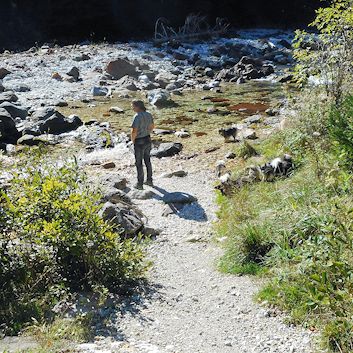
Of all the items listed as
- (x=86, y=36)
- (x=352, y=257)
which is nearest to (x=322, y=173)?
(x=352, y=257)

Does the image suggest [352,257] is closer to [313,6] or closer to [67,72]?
[67,72]

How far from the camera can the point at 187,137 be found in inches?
641

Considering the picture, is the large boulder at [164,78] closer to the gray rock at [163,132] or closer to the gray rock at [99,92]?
the gray rock at [99,92]

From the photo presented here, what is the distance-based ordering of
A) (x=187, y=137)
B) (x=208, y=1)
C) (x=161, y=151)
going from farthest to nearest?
(x=208, y=1) → (x=187, y=137) → (x=161, y=151)

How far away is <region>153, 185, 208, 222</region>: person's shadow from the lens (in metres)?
9.43

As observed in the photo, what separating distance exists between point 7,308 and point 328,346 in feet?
10.3

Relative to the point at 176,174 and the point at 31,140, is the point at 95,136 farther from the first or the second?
the point at 176,174

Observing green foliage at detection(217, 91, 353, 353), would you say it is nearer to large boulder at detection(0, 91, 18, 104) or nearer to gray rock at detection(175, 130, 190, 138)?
gray rock at detection(175, 130, 190, 138)

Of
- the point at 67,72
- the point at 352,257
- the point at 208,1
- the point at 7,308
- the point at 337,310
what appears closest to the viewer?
the point at 337,310

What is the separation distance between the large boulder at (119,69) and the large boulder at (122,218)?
18643 mm

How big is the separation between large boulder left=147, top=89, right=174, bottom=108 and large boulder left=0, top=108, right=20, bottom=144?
5.83 meters

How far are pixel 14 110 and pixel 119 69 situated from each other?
8.52 metres

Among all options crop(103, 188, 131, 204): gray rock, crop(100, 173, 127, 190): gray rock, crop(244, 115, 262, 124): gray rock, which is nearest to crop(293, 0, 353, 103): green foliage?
crop(100, 173, 127, 190): gray rock

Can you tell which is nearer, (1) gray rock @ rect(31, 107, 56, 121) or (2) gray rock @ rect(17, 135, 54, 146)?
(2) gray rock @ rect(17, 135, 54, 146)
